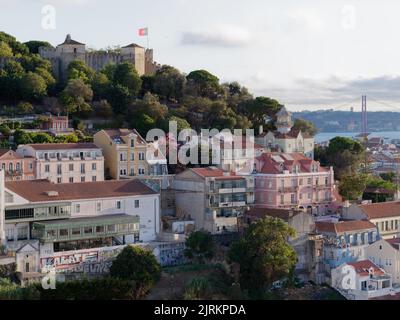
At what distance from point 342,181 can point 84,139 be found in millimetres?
10729

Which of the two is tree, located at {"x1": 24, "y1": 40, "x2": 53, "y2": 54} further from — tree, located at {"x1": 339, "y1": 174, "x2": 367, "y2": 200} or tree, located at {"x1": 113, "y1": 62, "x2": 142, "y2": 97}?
tree, located at {"x1": 339, "y1": 174, "x2": 367, "y2": 200}

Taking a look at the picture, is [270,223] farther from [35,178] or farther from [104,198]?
[35,178]

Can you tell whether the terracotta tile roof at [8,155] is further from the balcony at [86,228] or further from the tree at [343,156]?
the tree at [343,156]

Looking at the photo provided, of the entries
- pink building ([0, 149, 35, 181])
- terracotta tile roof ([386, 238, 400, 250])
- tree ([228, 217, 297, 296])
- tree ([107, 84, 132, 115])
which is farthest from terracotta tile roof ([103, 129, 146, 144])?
terracotta tile roof ([386, 238, 400, 250])

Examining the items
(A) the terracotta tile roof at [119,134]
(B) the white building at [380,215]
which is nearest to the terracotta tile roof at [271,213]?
(B) the white building at [380,215]

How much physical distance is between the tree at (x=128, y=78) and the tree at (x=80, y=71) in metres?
1.39

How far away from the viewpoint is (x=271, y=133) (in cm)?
3625

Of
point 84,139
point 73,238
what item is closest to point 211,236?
point 73,238

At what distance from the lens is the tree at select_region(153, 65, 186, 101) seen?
41.5m

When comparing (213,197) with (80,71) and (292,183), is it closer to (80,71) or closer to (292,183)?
(292,183)

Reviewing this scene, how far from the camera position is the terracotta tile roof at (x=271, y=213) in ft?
84.4

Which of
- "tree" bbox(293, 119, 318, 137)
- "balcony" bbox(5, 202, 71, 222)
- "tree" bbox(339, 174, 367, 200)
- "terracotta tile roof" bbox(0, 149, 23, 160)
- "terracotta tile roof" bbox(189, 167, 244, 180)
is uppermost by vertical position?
"tree" bbox(293, 119, 318, 137)

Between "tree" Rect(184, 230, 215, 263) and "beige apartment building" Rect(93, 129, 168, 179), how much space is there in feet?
19.9

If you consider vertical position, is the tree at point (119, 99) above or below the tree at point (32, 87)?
below
